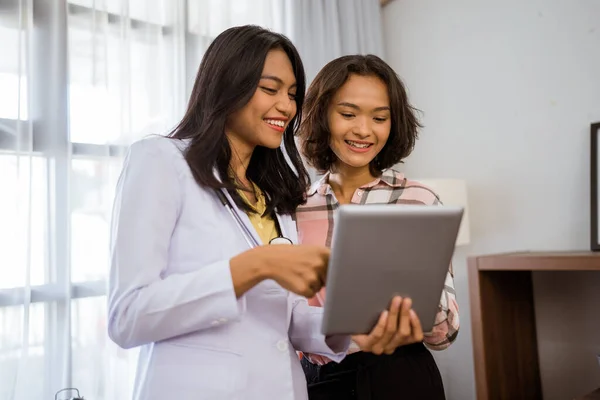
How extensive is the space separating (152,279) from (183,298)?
0.20 feet

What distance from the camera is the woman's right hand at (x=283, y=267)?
803 millimetres

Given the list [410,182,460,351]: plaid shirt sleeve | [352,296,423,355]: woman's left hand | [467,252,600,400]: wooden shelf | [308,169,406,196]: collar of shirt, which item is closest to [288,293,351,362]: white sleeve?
[352,296,423,355]: woman's left hand

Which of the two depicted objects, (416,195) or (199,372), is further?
(416,195)

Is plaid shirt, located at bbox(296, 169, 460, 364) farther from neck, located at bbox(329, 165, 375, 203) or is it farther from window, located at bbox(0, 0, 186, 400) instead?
window, located at bbox(0, 0, 186, 400)

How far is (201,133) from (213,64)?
152 millimetres

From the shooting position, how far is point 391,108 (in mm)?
1459

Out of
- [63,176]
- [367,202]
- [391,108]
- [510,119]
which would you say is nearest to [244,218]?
[367,202]

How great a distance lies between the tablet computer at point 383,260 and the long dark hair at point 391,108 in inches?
26.2

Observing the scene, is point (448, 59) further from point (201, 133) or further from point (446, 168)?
point (201, 133)

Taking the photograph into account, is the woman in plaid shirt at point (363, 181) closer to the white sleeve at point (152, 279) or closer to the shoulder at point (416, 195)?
the shoulder at point (416, 195)

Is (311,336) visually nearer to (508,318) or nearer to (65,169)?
(65,169)

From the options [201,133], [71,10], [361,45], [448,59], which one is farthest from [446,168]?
[201,133]

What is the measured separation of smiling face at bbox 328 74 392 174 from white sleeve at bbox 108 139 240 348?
0.66m

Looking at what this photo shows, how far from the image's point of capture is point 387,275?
836 millimetres
